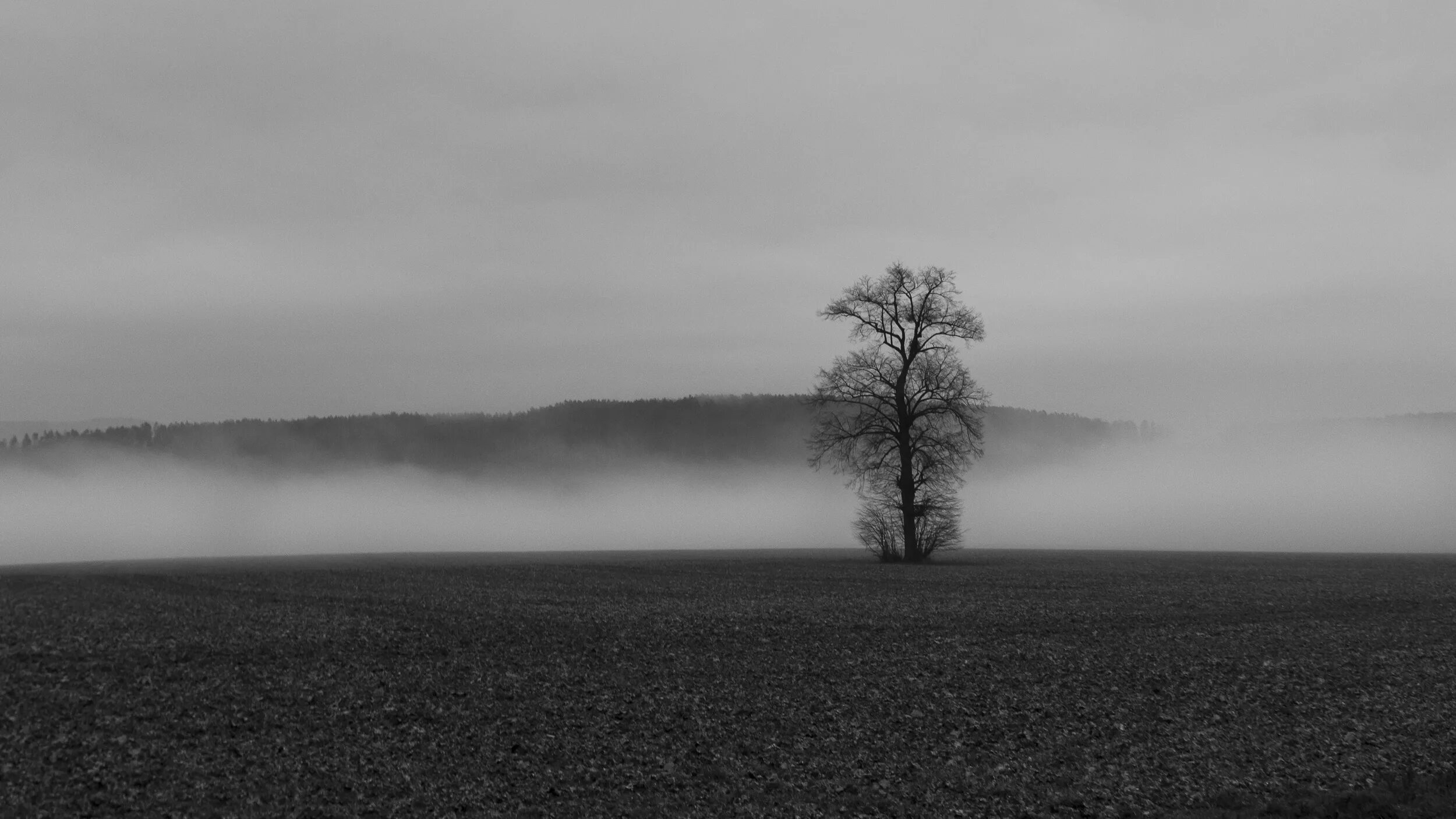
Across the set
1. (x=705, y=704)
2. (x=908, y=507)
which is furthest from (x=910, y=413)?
(x=705, y=704)

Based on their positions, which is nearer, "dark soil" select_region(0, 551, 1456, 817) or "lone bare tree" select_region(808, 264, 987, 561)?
"dark soil" select_region(0, 551, 1456, 817)

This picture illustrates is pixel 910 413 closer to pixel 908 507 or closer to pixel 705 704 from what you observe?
pixel 908 507

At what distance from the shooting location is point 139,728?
18922 mm

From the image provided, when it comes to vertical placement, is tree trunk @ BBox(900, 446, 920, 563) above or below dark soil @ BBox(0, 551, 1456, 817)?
above

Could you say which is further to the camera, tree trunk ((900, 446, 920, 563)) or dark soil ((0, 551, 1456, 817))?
tree trunk ((900, 446, 920, 563))

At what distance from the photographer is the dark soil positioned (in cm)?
1684

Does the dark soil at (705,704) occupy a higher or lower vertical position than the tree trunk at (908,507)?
lower

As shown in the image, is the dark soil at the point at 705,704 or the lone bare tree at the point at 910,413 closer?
the dark soil at the point at 705,704

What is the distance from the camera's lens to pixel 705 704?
21906mm

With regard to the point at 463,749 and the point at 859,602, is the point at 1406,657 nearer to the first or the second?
the point at 859,602

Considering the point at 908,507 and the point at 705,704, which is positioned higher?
the point at 908,507

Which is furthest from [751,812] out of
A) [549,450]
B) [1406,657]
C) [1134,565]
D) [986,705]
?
[549,450]

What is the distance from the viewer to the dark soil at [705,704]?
663 inches

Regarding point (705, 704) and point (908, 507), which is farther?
point (908, 507)
